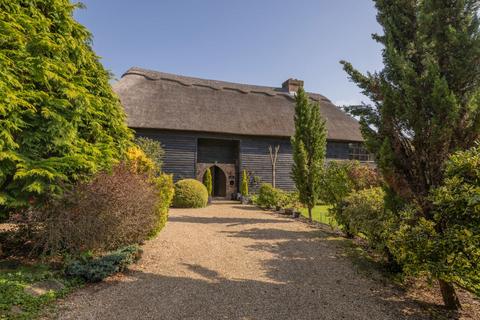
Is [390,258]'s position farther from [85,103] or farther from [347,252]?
[85,103]

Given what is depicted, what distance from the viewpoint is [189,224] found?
8.95m

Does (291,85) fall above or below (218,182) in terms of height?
above

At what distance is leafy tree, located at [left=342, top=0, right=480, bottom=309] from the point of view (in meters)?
4.03

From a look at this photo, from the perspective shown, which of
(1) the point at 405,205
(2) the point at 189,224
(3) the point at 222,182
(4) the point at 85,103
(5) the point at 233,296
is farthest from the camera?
(3) the point at 222,182

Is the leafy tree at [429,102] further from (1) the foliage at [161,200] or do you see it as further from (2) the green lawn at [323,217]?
(1) the foliage at [161,200]

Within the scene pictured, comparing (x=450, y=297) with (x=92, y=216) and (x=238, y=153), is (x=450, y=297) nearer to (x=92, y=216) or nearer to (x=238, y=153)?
(x=92, y=216)

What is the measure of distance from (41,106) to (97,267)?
3348 mm

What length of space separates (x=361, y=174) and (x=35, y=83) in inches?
381

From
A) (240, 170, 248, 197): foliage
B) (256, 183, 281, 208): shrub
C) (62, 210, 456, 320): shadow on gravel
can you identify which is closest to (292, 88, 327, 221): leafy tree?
(256, 183, 281, 208): shrub

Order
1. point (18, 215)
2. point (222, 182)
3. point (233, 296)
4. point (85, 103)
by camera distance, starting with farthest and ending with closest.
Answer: point (222, 182)
point (85, 103)
point (18, 215)
point (233, 296)

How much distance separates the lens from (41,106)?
16.5 feet

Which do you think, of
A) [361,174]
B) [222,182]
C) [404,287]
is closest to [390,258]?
[404,287]

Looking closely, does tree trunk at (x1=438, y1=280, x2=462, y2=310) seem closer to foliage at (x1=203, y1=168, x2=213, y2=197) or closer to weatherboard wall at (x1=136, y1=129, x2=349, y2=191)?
weatherboard wall at (x1=136, y1=129, x2=349, y2=191)

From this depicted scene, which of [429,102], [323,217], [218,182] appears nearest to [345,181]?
[323,217]
